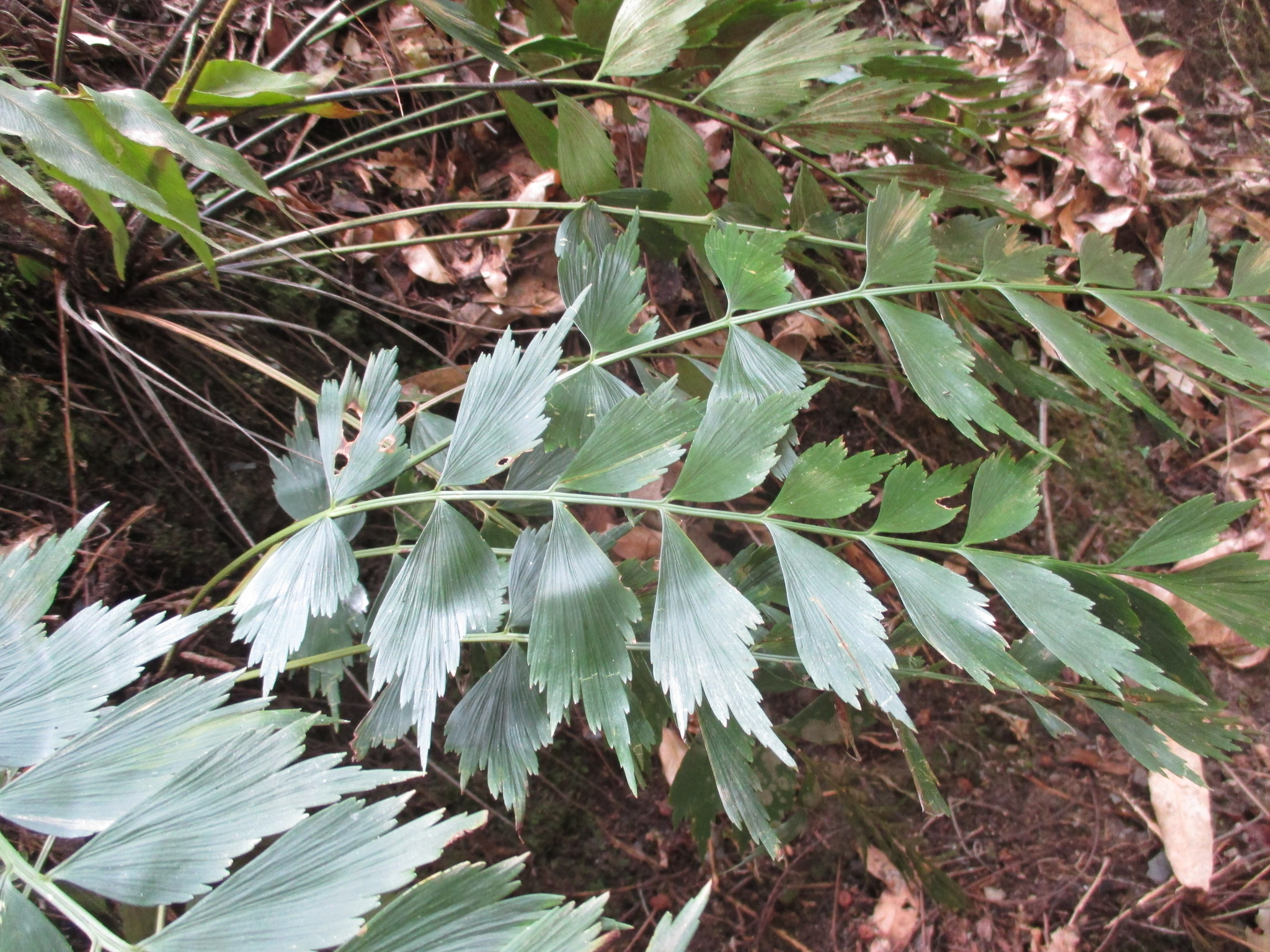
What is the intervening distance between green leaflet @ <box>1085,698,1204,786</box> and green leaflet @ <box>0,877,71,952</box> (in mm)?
855

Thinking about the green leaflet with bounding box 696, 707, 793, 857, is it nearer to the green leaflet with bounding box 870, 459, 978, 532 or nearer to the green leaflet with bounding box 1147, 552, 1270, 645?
the green leaflet with bounding box 870, 459, 978, 532

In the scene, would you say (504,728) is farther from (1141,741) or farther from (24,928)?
(1141,741)

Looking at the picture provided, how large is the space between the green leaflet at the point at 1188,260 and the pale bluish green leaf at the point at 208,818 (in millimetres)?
892

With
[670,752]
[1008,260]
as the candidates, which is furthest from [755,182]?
[670,752]

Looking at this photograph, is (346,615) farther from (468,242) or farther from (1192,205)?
(1192,205)

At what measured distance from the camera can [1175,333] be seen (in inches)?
28.2

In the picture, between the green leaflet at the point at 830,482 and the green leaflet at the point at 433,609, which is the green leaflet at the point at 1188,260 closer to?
the green leaflet at the point at 830,482

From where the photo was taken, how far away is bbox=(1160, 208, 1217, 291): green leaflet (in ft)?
2.48

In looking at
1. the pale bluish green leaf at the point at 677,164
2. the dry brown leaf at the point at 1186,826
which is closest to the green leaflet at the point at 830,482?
the pale bluish green leaf at the point at 677,164

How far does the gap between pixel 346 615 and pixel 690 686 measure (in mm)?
425

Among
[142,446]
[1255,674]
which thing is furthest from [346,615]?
[1255,674]

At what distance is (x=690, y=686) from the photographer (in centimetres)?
56

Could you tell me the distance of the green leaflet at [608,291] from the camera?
0.71 metres

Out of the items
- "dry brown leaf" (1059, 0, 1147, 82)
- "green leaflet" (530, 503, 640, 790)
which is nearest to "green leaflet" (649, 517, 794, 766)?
"green leaflet" (530, 503, 640, 790)
